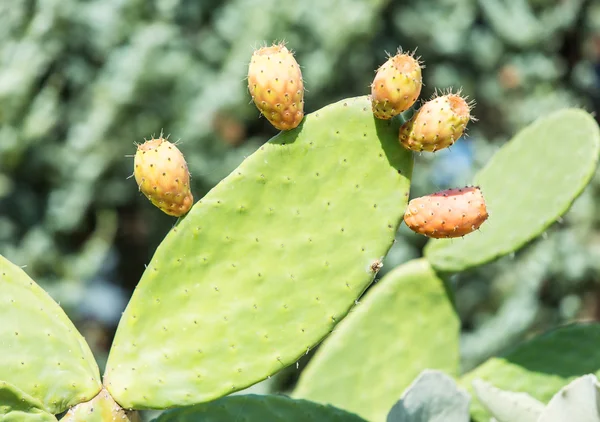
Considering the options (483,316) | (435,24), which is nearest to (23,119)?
(435,24)

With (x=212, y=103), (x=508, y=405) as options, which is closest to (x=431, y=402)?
(x=508, y=405)

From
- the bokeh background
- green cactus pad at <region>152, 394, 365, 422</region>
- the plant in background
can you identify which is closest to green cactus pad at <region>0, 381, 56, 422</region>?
the plant in background

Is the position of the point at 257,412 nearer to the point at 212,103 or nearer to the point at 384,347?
the point at 384,347

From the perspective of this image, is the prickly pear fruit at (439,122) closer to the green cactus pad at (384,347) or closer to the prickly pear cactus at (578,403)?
the prickly pear cactus at (578,403)

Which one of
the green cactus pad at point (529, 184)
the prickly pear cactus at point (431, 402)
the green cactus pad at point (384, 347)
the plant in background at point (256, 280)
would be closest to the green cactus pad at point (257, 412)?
the plant in background at point (256, 280)

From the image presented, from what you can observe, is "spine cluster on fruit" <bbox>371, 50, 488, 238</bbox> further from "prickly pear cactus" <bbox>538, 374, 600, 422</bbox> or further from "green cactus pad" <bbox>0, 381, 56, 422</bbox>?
"green cactus pad" <bbox>0, 381, 56, 422</bbox>

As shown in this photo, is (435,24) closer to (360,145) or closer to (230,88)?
(230,88)
